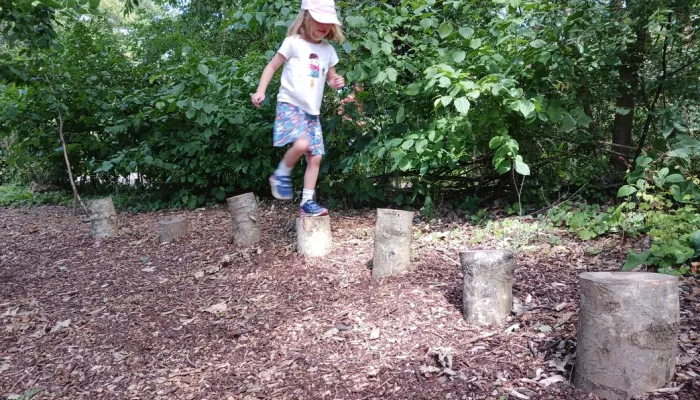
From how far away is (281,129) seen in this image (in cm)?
353

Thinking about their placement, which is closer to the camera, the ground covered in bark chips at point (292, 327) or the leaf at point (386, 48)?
the ground covered in bark chips at point (292, 327)

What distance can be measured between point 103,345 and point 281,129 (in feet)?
5.78

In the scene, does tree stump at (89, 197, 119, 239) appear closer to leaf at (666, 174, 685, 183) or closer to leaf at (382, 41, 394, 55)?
leaf at (382, 41, 394, 55)

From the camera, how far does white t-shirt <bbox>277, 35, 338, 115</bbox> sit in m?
3.40

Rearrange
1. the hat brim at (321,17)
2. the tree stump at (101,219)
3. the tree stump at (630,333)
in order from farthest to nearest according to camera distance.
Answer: the tree stump at (101,219)
the hat brim at (321,17)
the tree stump at (630,333)

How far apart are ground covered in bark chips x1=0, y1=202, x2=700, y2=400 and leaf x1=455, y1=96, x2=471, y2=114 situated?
0.99 meters

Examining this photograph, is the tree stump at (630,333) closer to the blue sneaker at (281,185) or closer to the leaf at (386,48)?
the blue sneaker at (281,185)

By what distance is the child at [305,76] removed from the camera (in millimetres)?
3334

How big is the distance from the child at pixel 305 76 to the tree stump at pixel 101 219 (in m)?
2.20

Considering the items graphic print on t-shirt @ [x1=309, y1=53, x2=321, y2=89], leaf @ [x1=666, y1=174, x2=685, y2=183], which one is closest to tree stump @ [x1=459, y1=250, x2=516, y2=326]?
leaf @ [x1=666, y1=174, x2=685, y2=183]

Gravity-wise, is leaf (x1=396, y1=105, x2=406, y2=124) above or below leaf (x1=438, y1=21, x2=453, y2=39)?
below

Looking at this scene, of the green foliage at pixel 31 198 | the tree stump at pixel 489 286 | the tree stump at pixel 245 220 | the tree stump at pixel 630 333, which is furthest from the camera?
the green foliage at pixel 31 198

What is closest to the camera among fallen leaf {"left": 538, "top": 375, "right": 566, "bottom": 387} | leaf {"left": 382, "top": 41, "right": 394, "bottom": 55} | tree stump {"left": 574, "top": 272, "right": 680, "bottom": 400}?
tree stump {"left": 574, "top": 272, "right": 680, "bottom": 400}

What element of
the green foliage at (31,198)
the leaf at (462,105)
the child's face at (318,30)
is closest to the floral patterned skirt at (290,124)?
the child's face at (318,30)
